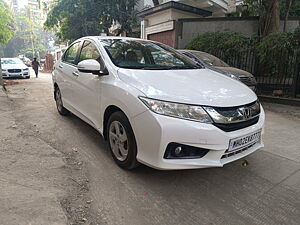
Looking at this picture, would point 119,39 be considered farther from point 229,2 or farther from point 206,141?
point 229,2

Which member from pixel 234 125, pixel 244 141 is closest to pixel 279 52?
pixel 244 141

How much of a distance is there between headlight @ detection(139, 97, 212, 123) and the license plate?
364mm

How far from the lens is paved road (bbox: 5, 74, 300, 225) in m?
2.23

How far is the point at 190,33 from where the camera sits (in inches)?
445

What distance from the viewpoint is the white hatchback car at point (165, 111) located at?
7.83ft

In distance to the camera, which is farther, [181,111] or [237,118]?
[237,118]

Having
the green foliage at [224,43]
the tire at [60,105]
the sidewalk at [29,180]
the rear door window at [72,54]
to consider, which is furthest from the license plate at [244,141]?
the green foliage at [224,43]

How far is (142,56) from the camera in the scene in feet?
11.8

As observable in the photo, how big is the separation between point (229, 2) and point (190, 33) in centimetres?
534

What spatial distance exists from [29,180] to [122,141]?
105 centimetres

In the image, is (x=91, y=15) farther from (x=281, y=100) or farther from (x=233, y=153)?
(x=233, y=153)

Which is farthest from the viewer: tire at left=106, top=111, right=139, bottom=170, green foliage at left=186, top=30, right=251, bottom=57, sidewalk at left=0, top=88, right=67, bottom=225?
green foliage at left=186, top=30, right=251, bottom=57

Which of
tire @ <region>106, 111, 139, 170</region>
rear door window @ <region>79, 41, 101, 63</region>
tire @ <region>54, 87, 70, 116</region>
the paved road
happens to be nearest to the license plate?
the paved road

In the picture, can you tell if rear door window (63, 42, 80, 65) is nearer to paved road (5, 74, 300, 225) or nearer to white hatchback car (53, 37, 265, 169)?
white hatchback car (53, 37, 265, 169)
